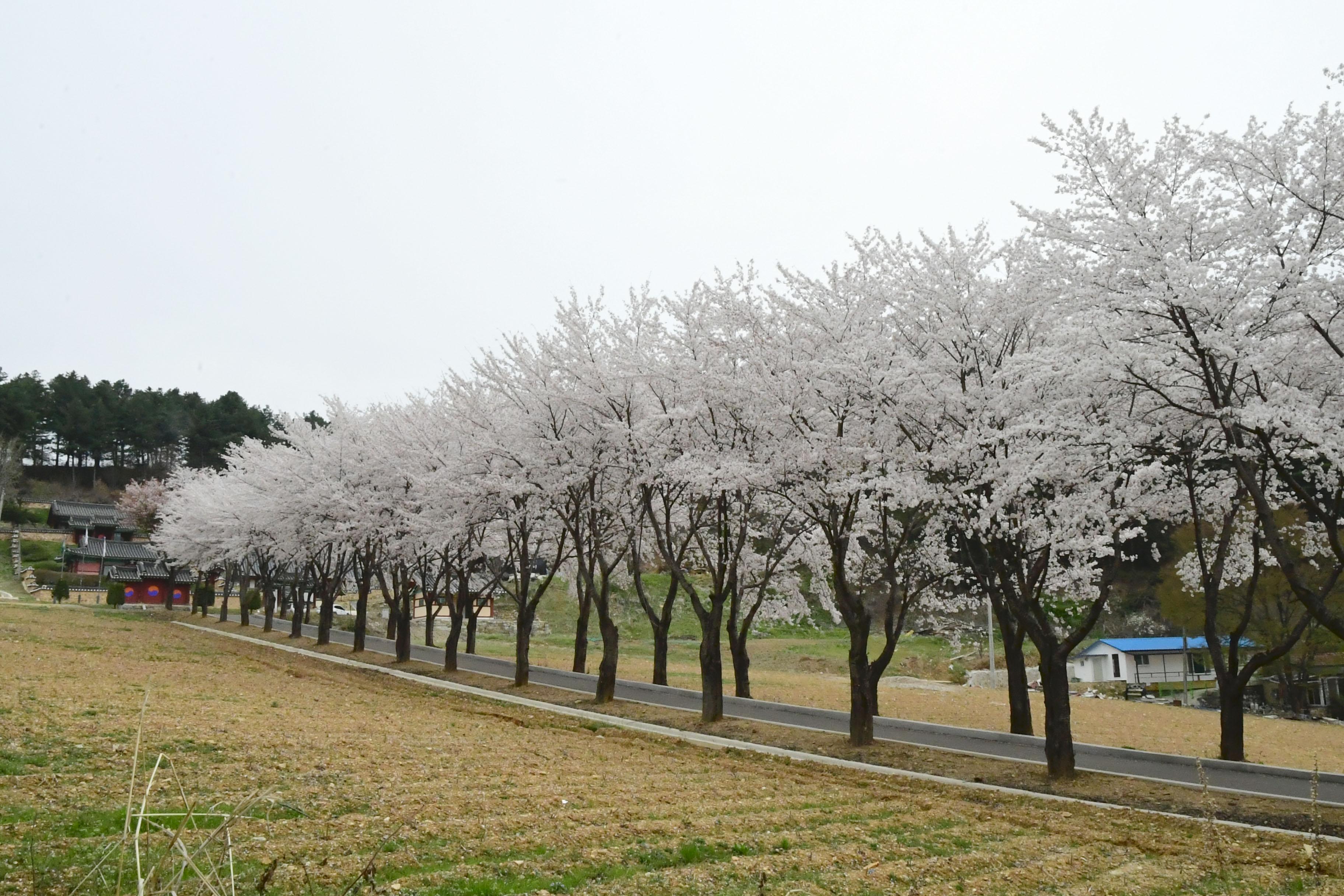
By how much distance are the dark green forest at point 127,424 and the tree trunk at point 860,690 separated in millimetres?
80941

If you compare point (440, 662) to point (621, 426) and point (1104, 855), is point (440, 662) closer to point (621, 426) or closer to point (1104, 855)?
point (621, 426)

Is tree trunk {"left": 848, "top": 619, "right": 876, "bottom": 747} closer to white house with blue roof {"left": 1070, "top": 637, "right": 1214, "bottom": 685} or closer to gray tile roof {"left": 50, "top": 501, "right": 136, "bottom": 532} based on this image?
white house with blue roof {"left": 1070, "top": 637, "right": 1214, "bottom": 685}

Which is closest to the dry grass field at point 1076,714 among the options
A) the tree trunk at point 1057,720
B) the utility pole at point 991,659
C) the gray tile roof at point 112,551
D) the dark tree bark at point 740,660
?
the dark tree bark at point 740,660

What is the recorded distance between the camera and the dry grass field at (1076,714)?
21797 mm

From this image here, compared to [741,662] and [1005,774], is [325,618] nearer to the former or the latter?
[741,662]

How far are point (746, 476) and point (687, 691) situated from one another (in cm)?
1132

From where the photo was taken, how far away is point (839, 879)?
25.5ft

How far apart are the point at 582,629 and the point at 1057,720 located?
17877 mm

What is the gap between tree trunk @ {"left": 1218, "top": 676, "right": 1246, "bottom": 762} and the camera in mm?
17797

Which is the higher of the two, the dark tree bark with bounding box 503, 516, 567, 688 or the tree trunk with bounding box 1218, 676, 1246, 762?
the dark tree bark with bounding box 503, 516, 567, 688

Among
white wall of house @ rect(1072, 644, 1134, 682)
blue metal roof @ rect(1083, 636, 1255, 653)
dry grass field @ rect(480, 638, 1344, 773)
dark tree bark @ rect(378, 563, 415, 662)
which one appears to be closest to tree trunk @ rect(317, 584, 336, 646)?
dark tree bark @ rect(378, 563, 415, 662)

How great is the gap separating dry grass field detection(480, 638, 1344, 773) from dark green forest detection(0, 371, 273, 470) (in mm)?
60037

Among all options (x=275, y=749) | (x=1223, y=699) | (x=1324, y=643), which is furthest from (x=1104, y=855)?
(x=1324, y=643)

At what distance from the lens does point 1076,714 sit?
29422 mm
